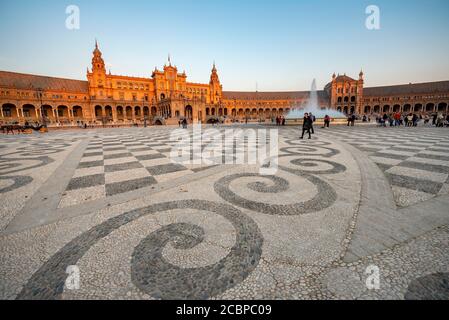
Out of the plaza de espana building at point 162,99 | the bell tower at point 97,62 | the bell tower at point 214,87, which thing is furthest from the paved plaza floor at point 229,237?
the bell tower at point 214,87

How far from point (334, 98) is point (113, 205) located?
96.3 meters

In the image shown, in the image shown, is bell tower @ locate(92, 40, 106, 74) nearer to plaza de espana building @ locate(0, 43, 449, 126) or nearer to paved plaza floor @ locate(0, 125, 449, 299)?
plaza de espana building @ locate(0, 43, 449, 126)

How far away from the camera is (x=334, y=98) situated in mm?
82375

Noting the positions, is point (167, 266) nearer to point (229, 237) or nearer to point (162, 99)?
point (229, 237)

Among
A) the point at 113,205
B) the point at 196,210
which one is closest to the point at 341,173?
the point at 196,210

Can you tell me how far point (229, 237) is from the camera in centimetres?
197

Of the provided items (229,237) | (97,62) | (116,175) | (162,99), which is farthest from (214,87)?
(229,237)

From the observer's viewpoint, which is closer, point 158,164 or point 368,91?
point 158,164

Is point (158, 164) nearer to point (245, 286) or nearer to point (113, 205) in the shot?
point (113, 205)

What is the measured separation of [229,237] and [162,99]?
6235 cm

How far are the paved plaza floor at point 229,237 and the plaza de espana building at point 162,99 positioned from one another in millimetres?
37243

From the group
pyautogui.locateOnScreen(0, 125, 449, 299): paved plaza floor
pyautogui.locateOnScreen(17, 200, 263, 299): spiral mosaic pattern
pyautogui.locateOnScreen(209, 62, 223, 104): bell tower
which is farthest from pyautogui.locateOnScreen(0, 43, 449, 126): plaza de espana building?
pyautogui.locateOnScreen(17, 200, 263, 299): spiral mosaic pattern

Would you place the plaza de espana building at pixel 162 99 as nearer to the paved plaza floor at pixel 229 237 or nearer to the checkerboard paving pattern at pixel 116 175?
the checkerboard paving pattern at pixel 116 175

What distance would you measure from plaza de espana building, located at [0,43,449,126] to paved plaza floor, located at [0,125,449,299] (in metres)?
37.2
